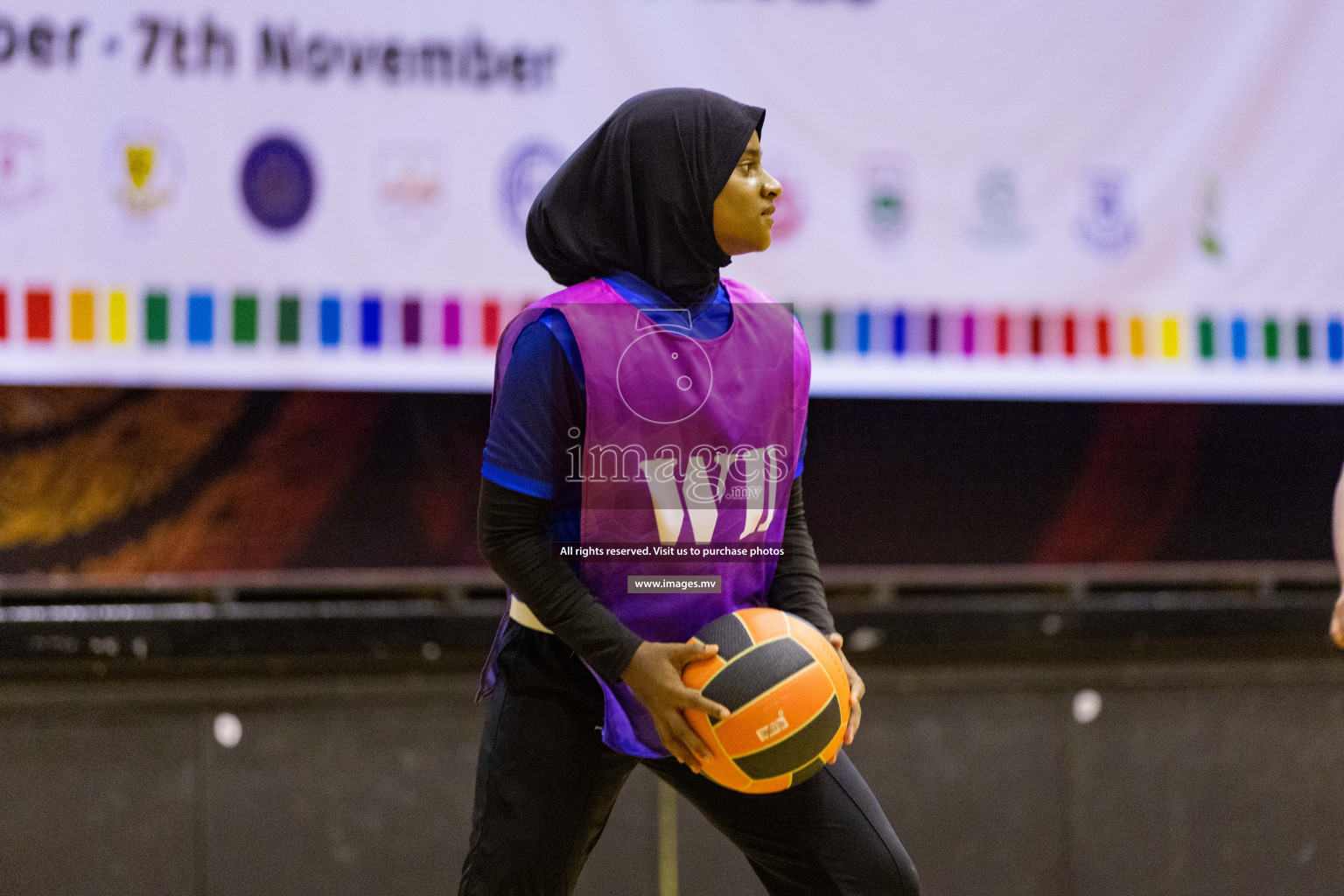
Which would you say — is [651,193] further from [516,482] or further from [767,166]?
[767,166]

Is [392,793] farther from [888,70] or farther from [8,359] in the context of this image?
[888,70]

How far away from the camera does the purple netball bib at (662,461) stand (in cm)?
165


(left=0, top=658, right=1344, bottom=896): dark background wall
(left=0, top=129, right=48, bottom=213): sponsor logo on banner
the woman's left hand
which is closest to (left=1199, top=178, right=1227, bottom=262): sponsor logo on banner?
(left=0, top=658, right=1344, bottom=896): dark background wall

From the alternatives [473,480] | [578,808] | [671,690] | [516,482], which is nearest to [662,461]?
[516,482]

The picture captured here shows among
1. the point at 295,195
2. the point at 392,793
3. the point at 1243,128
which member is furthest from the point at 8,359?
the point at 1243,128

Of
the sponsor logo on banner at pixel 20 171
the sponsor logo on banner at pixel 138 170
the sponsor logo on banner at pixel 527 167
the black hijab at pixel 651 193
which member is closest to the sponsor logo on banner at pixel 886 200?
the sponsor logo on banner at pixel 527 167

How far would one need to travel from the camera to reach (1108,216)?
9.68 feet

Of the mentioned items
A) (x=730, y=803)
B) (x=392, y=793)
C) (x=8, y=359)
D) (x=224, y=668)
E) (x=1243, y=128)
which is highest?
(x=1243, y=128)

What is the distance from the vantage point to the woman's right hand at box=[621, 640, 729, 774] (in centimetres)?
153

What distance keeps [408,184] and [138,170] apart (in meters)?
0.59

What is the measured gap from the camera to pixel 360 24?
107 inches

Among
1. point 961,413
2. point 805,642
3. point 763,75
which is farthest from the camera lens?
point 961,413

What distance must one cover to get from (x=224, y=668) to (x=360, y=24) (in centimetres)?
150

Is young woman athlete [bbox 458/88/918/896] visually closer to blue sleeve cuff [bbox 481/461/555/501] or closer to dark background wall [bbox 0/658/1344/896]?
blue sleeve cuff [bbox 481/461/555/501]
